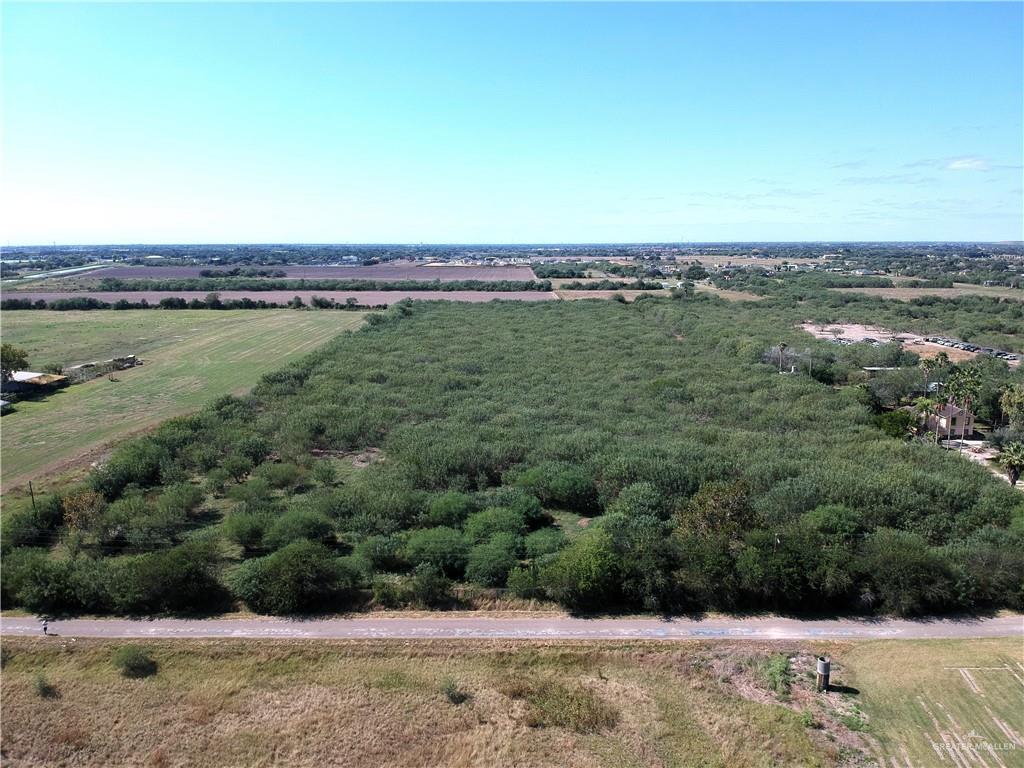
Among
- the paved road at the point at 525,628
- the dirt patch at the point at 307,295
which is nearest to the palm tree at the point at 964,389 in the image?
the paved road at the point at 525,628

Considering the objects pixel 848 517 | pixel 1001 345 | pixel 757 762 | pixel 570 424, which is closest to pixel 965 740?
pixel 757 762

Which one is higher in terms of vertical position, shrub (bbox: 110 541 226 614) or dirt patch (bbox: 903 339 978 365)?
dirt patch (bbox: 903 339 978 365)

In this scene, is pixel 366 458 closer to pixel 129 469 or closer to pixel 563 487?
pixel 129 469

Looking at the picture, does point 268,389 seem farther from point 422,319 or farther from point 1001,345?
point 1001,345

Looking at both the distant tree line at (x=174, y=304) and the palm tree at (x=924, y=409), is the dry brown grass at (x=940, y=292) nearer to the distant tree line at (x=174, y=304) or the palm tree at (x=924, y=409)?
the palm tree at (x=924, y=409)

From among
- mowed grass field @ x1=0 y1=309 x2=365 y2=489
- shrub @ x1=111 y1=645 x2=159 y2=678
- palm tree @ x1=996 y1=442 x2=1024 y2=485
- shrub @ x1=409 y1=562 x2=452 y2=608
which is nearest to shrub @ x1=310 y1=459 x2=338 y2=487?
shrub @ x1=409 y1=562 x2=452 y2=608

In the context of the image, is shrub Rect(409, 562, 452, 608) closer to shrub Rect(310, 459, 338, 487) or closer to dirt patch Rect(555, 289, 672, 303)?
shrub Rect(310, 459, 338, 487)
